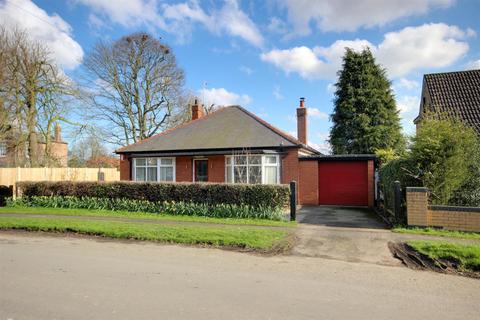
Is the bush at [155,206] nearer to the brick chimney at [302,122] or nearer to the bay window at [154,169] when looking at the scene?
the bay window at [154,169]

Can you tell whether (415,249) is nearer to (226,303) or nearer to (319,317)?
(319,317)

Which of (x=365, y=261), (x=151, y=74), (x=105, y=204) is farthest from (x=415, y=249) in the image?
(x=151, y=74)

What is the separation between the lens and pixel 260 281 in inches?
205

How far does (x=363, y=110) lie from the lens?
28.9 meters

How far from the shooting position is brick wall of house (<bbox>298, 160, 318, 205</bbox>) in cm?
1698

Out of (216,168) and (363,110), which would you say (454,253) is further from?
(363,110)

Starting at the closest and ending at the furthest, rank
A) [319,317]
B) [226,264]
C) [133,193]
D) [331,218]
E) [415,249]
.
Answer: [319,317] → [226,264] → [415,249] → [331,218] → [133,193]

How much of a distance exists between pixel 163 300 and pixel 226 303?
0.84 metres

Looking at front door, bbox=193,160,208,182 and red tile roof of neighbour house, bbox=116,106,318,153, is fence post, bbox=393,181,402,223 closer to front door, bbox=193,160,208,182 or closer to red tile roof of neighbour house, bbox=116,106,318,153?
red tile roof of neighbour house, bbox=116,106,318,153

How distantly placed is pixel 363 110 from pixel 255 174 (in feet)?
54.2

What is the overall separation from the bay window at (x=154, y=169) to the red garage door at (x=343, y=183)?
8.64 metres

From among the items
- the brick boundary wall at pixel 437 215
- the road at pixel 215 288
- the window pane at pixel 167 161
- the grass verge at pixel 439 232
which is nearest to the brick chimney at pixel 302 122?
the window pane at pixel 167 161

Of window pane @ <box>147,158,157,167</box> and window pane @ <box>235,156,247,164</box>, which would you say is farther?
window pane @ <box>147,158,157,167</box>

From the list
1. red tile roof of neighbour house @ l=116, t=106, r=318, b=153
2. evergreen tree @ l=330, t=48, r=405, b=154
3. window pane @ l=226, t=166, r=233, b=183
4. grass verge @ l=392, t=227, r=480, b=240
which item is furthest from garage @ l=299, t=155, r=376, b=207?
evergreen tree @ l=330, t=48, r=405, b=154
